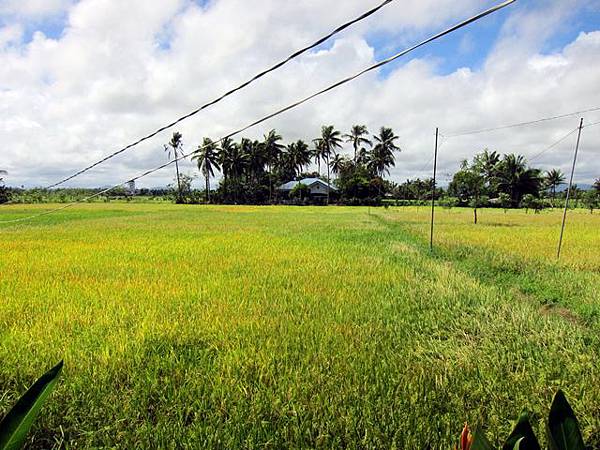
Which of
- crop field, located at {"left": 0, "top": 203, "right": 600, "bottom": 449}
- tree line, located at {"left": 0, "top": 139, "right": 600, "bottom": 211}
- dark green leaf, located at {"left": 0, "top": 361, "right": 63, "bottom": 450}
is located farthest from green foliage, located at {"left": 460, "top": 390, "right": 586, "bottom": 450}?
tree line, located at {"left": 0, "top": 139, "right": 600, "bottom": 211}

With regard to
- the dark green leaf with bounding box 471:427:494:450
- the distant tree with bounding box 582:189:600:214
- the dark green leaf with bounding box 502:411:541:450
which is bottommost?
the distant tree with bounding box 582:189:600:214

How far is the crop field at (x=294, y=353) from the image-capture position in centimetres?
227

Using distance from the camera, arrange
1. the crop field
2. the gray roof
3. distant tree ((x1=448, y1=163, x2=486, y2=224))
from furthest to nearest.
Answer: the gray roof → distant tree ((x1=448, y1=163, x2=486, y2=224)) → the crop field

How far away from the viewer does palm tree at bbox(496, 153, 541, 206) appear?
47719 millimetres

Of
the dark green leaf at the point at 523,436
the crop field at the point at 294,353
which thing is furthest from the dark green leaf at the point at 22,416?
the dark green leaf at the point at 523,436

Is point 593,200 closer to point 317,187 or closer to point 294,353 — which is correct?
point 317,187

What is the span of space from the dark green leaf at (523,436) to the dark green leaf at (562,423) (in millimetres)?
66

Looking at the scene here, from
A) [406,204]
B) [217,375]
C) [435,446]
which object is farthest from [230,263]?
[406,204]

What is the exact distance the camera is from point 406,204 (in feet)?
168

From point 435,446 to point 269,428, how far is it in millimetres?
959

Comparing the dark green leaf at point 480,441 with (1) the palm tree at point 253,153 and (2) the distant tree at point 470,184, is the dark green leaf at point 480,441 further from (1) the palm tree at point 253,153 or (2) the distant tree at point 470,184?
(1) the palm tree at point 253,153

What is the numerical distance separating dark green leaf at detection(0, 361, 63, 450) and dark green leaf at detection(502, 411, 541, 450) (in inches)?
55.7

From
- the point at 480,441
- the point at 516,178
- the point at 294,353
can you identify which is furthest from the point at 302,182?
the point at 480,441

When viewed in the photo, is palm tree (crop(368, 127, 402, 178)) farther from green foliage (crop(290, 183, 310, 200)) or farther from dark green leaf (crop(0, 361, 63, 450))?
dark green leaf (crop(0, 361, 63, 450))
